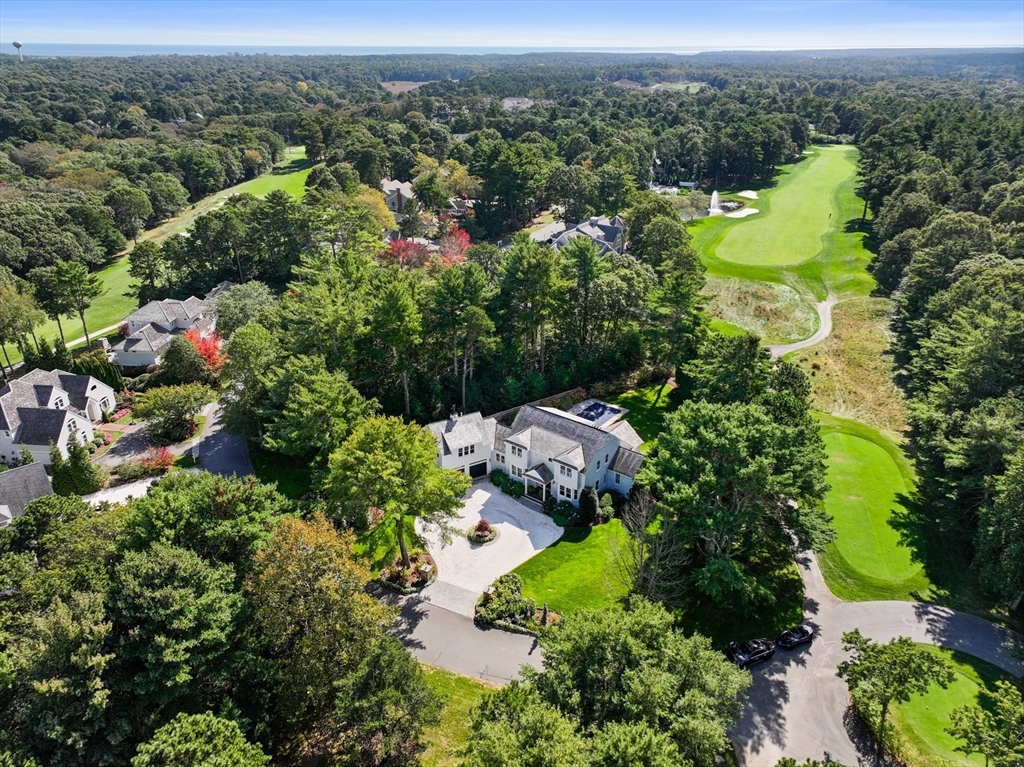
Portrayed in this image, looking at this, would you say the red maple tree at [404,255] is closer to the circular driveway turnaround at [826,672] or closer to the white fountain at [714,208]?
the circular driveway turnaround at [826,672]

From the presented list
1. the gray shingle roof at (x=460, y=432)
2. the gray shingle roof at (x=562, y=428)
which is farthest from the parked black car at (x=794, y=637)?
the gray shingle roof at (x=460, y=432)

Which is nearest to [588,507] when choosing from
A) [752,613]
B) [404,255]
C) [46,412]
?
[752,613]

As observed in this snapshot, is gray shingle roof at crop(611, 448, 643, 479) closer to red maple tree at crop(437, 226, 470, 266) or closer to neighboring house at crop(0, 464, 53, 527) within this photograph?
red maple tree at crop(437, 226, 470, 266)

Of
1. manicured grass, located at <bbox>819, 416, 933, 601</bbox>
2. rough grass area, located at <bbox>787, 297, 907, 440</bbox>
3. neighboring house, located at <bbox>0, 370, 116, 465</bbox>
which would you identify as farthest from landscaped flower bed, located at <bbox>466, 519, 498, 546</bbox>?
rough grass area, located at <bbox>787, 297, 907, 440</bbox>

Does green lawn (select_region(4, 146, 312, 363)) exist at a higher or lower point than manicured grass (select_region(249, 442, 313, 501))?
higher

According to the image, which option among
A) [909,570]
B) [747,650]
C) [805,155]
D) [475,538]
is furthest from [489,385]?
[805,155]

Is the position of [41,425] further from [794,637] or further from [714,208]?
[714,208]

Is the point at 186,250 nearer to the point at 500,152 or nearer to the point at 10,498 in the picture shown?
the point at 10,498

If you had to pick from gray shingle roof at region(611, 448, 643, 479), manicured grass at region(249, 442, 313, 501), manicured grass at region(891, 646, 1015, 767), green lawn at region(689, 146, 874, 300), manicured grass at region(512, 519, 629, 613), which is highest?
green lawn at region(689, 146, 874, 300)
